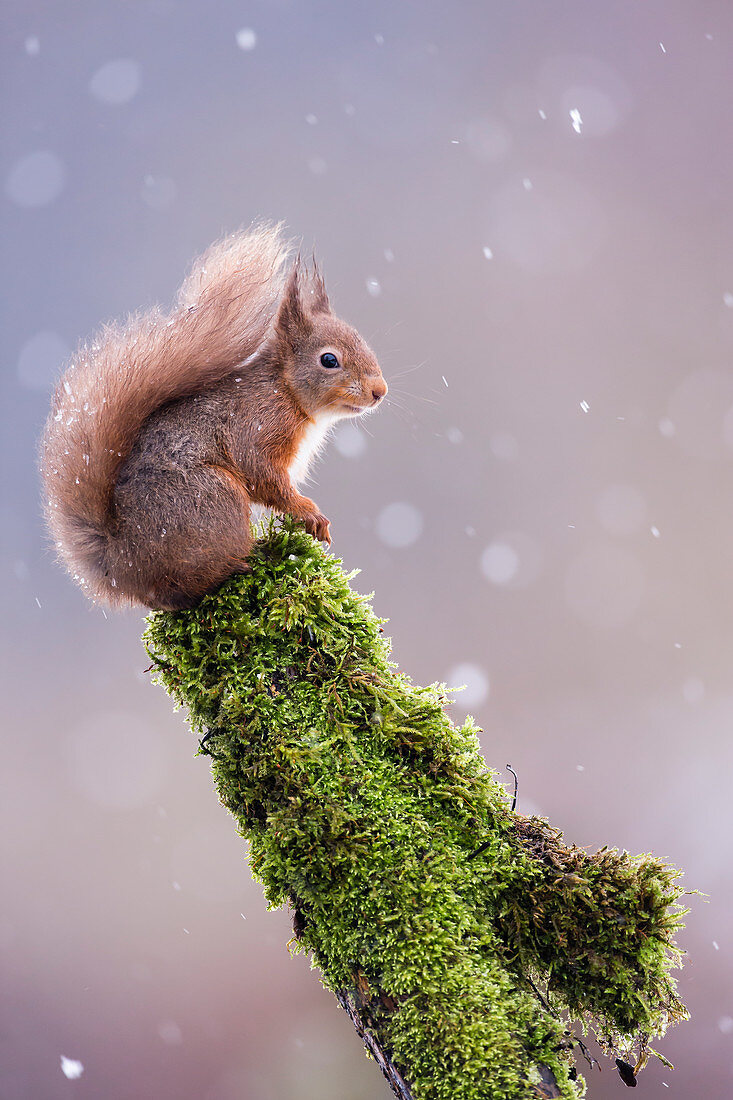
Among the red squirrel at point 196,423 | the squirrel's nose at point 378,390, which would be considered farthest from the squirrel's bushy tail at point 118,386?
the squirrel's nose at point 378,390

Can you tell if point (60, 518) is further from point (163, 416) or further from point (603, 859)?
point (603, 859)

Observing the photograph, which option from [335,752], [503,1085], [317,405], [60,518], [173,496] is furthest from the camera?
[317,405]

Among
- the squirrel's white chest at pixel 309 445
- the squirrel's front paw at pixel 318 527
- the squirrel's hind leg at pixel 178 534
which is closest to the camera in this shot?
the squirrel's hind leg at pixel 178 534

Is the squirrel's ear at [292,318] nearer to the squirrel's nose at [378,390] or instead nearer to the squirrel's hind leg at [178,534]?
the squirrel's nose at [378,390]

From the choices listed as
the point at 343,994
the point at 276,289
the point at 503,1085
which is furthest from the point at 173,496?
the point at 503,1085

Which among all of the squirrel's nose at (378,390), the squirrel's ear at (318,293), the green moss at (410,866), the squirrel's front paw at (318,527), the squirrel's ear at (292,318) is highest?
the squirrel's ear at (318,293)

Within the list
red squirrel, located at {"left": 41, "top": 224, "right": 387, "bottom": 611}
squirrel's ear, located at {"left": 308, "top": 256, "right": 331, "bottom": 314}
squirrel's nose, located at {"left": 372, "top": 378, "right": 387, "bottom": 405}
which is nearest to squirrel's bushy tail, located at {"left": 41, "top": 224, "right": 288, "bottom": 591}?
red squirrel, located at {"left": 41, "top": 224, "right": 387, "bottom": 611}

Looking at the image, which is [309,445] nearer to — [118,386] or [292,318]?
[292,318]
